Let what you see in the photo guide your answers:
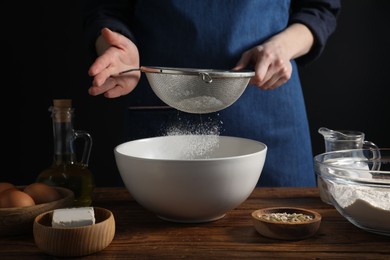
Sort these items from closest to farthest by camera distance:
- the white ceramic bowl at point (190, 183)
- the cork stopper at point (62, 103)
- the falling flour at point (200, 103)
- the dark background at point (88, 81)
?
the white ceramic bowl at point (190, 183), the cork stopper at point (62, 103), the falling flour at point (200, 103), the dark background at point (88, 81)

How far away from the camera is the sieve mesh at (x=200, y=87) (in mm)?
1270

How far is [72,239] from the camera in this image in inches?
34.3

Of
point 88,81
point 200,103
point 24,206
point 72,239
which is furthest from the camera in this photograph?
point 88,81

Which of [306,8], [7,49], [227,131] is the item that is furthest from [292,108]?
[7,49]

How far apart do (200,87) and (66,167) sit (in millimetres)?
364

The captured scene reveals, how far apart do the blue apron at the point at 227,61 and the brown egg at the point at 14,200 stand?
0.71 metres

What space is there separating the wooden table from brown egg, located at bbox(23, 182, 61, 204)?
80 millimetres

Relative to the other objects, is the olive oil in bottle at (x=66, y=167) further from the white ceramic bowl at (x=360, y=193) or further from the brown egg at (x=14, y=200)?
the white ceramic bowl at (x=360, y=193)

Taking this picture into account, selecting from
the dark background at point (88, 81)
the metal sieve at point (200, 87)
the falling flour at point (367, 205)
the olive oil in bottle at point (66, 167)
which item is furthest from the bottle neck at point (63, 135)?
the dark background at point (88, 81)

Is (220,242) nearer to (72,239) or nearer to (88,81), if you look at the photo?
(72,239)

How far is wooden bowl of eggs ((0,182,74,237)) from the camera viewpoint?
967 millimetres

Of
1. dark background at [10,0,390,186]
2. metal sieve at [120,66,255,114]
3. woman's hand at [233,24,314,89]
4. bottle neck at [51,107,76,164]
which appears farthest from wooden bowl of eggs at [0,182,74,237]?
dark background at [10,0,390,186]

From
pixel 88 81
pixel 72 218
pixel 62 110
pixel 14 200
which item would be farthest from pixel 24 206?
pixel 88 81

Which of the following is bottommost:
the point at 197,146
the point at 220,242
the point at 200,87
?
the point at 220,242
